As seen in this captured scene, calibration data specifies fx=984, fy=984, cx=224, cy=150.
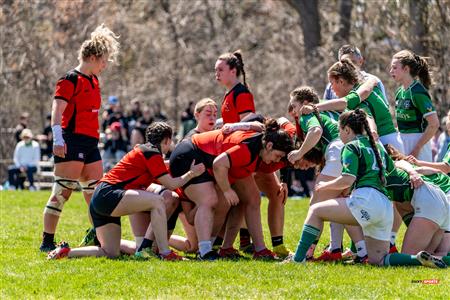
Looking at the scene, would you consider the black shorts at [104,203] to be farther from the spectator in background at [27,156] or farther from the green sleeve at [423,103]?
the spectator in background at [27,156]

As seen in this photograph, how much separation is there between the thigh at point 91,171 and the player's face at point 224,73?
1602 mm

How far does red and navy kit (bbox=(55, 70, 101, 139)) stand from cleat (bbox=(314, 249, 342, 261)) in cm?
274

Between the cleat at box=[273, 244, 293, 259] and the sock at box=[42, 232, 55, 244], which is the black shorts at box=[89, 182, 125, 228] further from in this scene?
the cleat at box=[273, 244, 293, 259]

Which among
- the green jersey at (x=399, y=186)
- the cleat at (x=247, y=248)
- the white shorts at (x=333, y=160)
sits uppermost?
the white shorts at (x=333, y=160)

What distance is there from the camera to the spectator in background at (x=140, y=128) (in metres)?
23.3

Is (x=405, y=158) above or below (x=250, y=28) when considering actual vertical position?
below

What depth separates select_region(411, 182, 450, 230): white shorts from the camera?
9391 mm

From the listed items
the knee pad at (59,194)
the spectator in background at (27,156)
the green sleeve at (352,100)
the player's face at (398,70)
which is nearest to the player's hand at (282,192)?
the green sleeve at (352,100)

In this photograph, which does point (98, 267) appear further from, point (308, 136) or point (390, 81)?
point (390, 81)

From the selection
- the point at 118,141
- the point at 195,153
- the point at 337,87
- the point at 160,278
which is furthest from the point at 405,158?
the point at 118,141

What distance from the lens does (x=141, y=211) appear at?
9711mm

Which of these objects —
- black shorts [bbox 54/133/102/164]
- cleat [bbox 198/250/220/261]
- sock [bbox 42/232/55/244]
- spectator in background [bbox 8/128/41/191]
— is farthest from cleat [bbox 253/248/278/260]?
spectator in background [bbox 8/128/41/191]

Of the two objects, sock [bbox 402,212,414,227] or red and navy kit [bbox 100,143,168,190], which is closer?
red and navy kit [bbox 100,143,168,190]

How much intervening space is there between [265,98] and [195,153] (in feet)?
75.7
